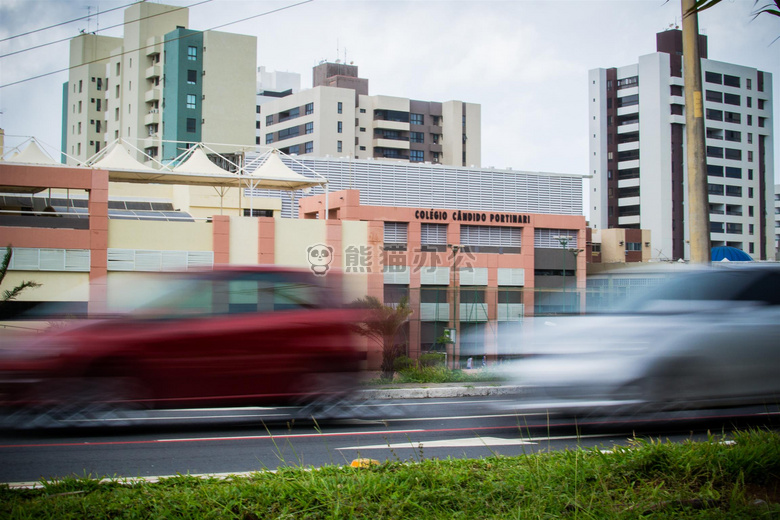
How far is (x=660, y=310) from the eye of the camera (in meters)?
7.09

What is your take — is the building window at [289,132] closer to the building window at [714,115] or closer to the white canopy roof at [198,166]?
the building window at [714,115]

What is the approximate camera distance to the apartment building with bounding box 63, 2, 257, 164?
2869 inches

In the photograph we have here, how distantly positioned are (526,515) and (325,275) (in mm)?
4475

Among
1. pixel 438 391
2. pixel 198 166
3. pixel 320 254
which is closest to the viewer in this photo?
pixel 438 391

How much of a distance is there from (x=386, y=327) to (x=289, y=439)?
38.3ft

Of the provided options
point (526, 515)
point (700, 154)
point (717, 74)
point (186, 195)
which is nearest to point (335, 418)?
point (526, 515)

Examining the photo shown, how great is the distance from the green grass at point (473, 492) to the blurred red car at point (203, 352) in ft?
8.35

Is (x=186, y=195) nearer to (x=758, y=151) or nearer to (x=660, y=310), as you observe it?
(x=660, y=310)

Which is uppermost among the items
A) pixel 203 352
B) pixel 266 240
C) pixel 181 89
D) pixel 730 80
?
pixel 730 80

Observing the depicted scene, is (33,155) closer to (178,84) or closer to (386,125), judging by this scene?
(178,84)

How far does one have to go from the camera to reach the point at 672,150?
80.9 meters

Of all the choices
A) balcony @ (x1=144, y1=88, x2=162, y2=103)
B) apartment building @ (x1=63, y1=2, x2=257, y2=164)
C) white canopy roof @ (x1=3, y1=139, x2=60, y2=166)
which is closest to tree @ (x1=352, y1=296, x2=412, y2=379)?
white canopy roof @ (x1=3, y1=139, x2=60, y2=166)

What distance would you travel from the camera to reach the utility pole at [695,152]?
9867 millimetres

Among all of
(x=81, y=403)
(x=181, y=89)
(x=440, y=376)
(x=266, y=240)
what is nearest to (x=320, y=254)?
(x=266, y=240)
